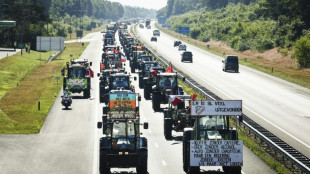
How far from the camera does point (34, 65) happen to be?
85812 millimetres

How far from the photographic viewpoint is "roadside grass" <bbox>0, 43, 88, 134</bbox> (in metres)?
38.6

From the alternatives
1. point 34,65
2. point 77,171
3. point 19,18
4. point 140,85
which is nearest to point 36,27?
point 19,18

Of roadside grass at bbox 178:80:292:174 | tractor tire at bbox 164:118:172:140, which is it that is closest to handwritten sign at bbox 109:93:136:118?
tractor tire at bbox 164:118:172:140

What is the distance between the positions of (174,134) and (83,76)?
18.5 m

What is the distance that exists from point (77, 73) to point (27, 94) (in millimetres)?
6211

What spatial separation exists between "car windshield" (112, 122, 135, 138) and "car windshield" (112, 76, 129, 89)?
768 inches

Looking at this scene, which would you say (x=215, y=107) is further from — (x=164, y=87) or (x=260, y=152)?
(x=164, y=87)

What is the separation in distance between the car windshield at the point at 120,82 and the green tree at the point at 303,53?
4240 cm

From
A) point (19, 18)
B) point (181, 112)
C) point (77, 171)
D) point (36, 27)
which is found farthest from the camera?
point (19, 18)

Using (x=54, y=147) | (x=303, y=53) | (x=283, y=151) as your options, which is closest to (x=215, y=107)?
(x=283, y=151)

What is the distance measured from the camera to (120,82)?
143 ft

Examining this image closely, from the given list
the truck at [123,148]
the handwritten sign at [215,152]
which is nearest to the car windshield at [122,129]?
the truck at [123,148]

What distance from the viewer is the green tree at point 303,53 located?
79.2m

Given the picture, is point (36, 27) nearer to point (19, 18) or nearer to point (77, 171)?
point (19, 18)
